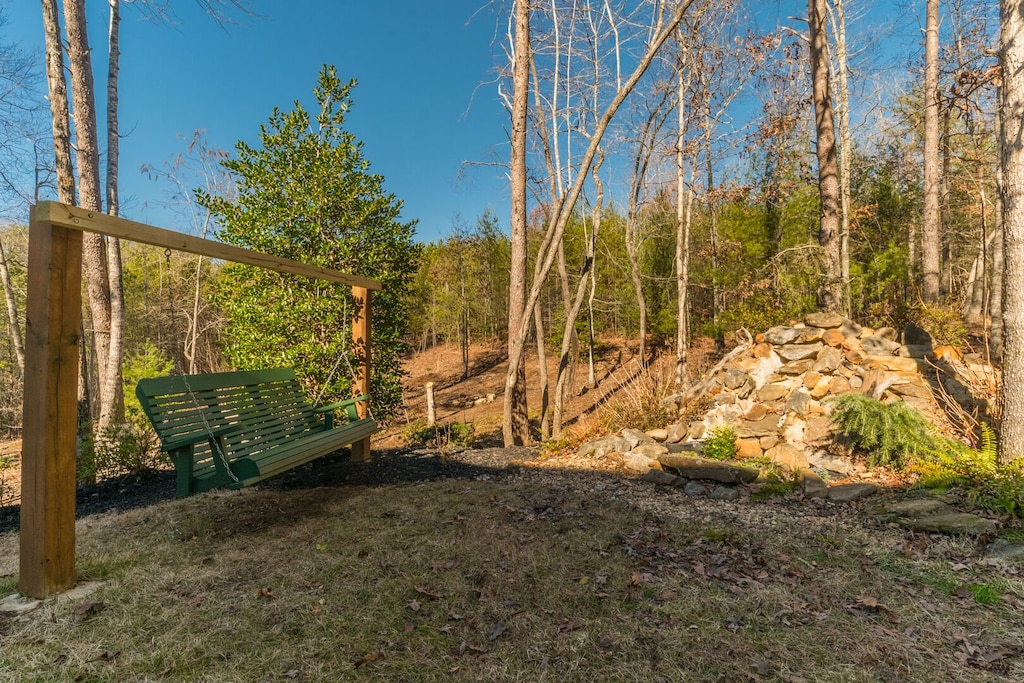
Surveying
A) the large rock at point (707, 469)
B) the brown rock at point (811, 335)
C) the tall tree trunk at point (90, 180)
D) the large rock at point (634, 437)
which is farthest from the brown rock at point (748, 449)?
the tall tree trunk at point (90, 180)

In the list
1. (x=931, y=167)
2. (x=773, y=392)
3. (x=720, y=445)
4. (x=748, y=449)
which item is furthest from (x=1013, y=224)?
(x=931, y=167)

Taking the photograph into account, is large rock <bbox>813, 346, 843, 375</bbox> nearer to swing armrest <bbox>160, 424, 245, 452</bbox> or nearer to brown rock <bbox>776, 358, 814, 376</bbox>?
brown rock <bbox>776, 358, 814, 376</bbox>

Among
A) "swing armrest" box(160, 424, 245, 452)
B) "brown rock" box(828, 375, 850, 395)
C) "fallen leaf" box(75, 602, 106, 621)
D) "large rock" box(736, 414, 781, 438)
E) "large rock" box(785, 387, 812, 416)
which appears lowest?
"fallen leaf" box(75, 602, 106, 621)

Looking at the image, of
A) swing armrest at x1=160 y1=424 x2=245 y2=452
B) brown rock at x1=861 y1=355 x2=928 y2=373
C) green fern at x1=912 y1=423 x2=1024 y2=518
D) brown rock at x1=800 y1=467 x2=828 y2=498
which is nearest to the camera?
swing armrest at x1=160 y1=424 x2=245 y2=452

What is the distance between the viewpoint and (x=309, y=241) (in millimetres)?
6609

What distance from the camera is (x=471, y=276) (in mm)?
18578

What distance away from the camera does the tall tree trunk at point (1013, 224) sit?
3865 millimetres

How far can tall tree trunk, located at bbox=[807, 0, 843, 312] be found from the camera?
737 centimetres

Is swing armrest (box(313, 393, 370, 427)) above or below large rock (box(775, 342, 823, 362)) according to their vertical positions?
below

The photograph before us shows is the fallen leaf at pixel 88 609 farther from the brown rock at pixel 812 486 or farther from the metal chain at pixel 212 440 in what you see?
the brown rock at pixel 812 486

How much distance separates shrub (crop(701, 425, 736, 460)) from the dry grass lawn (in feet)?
4.34

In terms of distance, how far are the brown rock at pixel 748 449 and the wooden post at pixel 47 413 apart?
213 inches

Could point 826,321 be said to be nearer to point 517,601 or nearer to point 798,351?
point 798,351

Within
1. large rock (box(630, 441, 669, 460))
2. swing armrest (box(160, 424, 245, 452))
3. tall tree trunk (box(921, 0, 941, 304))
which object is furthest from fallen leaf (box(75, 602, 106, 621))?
tall tree trunk (box(921, 0, 941, 304))
